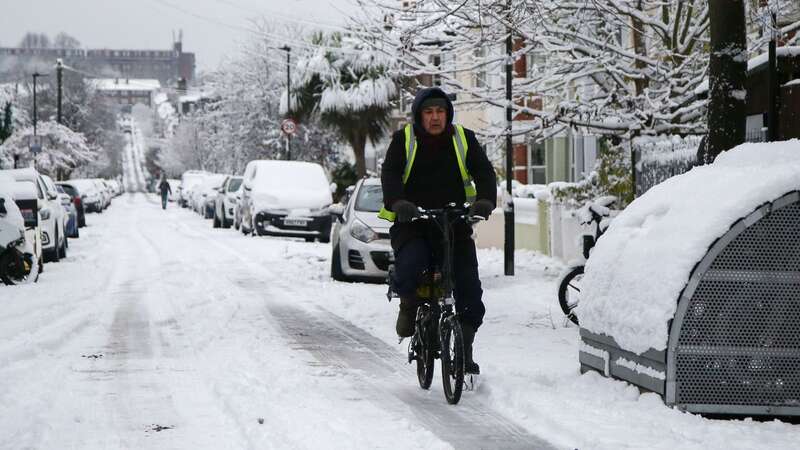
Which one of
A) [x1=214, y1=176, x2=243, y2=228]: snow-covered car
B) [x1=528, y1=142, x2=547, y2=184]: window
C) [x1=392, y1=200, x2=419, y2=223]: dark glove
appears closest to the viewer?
[x1=392, y1=200, x2=419, y2=223]: dark glove

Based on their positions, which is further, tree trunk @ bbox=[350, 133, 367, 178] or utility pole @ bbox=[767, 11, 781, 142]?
tree trunk @ bbox=[350, 133, 367, 178]

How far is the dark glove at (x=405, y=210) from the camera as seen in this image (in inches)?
273

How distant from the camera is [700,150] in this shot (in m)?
11.3

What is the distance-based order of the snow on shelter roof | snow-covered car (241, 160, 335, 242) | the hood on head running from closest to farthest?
the snow on shelter roof, the hood on head, snow-covered car (241, 160, 335, 242)

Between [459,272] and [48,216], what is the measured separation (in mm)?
14810

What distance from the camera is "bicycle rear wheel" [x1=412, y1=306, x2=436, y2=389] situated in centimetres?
729

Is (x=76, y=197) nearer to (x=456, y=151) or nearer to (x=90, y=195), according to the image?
(x=90, y=195)

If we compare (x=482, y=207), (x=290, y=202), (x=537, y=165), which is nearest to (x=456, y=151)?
(x=482, y=207)

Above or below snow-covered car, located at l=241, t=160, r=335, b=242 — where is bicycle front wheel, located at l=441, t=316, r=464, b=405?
below

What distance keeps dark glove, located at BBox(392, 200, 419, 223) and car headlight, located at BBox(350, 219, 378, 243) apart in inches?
366

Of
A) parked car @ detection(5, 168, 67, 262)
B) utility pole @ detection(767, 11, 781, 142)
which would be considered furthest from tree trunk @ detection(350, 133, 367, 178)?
utility pole @ detection(767, 11, 781, 142)

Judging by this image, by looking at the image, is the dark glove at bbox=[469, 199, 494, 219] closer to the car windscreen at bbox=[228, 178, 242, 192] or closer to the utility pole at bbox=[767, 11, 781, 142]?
the utility pole at bbox=[767, 11, 781, 142]

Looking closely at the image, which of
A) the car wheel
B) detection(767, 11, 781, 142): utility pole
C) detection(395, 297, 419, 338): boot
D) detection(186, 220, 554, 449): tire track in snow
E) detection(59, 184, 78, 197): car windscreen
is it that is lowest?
detection(186, 220, 554, 449): tire track in snow

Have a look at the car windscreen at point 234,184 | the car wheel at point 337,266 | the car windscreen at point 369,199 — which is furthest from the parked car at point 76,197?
the car wheel at point 337,266
